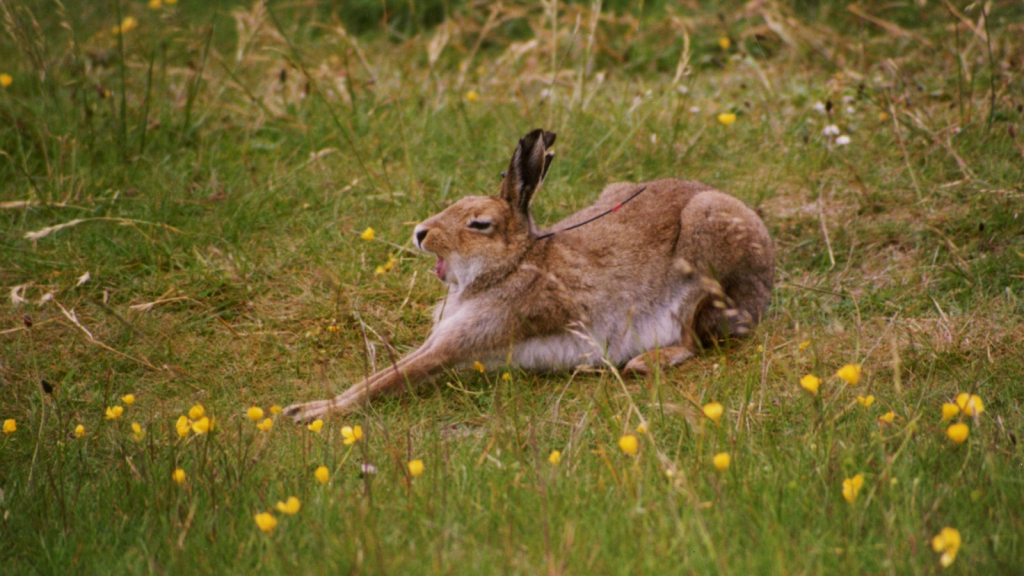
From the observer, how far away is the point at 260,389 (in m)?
4.58

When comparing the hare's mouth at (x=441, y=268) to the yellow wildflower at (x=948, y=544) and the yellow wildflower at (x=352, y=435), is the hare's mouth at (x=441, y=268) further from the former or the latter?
the yellow wildflower at (x=948, y=544)

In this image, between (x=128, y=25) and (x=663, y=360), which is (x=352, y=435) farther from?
(x=128, y=25)

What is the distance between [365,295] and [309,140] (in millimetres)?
1863

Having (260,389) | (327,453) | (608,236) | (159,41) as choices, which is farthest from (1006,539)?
(159,41)

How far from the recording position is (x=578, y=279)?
15.6 feet

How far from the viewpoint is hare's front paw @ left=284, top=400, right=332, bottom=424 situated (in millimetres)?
4180

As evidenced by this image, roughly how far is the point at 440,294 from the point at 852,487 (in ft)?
9.63

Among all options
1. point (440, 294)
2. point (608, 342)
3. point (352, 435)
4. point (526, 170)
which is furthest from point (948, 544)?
point (440, 294)

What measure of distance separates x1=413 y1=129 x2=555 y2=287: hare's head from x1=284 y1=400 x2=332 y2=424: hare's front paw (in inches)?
35.3

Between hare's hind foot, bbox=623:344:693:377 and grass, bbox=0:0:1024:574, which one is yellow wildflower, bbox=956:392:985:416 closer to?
grass, bbox=0:0:1024:574

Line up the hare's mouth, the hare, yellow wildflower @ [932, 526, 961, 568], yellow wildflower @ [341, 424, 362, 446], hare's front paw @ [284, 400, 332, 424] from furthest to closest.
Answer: the hare's mouth < the hare < hare's front paw @ [284, 400, 332, 424] < yellow wildflower @ [341, 424, 362, 446] < yellow wildflower @ [932, 526, 961, 568]

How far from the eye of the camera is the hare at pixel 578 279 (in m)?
4.59

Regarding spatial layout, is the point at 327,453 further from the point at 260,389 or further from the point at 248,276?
the point at 248,276

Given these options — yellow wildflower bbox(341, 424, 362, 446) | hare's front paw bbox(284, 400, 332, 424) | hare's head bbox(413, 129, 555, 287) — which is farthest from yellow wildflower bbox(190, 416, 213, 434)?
hare's head bbox(413, 129, 555, 287)
